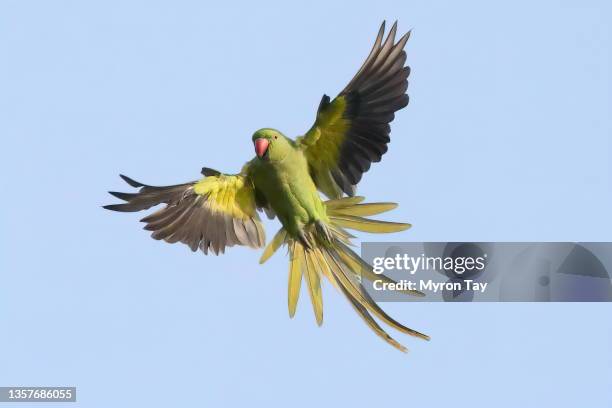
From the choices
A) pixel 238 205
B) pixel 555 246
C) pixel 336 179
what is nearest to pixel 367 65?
pixel 336 179

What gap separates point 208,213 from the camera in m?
9.95

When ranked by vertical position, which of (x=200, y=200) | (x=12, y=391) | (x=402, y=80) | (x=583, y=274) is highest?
(x=402, y=80)

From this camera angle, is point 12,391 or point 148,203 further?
point 12,391

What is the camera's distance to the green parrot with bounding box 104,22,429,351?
30.8 ft

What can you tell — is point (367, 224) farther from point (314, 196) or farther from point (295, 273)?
point (295, 273)

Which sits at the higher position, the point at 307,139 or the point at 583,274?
the point at 307,139

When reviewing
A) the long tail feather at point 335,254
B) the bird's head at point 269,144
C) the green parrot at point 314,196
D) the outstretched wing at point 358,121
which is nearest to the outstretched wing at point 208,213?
the green parrot at point 314,196

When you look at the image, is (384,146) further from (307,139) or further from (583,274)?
(583,274)

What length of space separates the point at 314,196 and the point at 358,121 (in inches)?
26.4

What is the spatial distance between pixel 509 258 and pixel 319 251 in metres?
1.67

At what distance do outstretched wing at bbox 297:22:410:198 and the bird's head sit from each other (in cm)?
27

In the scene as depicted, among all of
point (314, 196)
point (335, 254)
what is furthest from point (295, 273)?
point (314, 196)

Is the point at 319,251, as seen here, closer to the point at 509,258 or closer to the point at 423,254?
the point at 423,254

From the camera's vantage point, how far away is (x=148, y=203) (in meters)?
9.55
